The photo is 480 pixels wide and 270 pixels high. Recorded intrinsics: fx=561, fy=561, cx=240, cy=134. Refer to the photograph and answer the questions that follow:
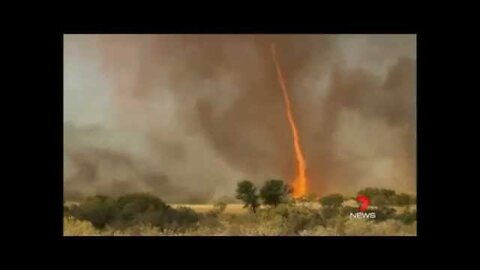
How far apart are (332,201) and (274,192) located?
1.08 ft

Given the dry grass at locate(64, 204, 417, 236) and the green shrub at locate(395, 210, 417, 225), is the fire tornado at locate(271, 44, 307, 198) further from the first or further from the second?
the green shrub at locate(395, 210, 417, 225)

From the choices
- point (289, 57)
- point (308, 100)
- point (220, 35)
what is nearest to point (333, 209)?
point (308, 100)

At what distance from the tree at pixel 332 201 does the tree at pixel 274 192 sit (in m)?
0.20

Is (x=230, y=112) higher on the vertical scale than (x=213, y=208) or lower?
higher

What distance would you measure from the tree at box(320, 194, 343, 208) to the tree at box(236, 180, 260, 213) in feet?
1.21

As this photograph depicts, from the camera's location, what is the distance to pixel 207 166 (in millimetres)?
3139

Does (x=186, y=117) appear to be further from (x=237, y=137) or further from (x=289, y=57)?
(x=289, y=57)

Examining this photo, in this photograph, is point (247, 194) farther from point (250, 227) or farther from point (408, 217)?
point (408, 217)

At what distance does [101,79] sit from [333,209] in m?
1.49

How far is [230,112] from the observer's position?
3.14m

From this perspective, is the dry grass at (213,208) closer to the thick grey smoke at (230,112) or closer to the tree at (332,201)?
the thick grey smoke at (230,112)

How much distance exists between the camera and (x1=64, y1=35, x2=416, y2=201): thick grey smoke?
313cm

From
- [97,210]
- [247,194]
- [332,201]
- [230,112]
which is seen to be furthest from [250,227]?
[97,210]

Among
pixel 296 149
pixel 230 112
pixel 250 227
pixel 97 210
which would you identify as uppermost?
pixel 230 112
